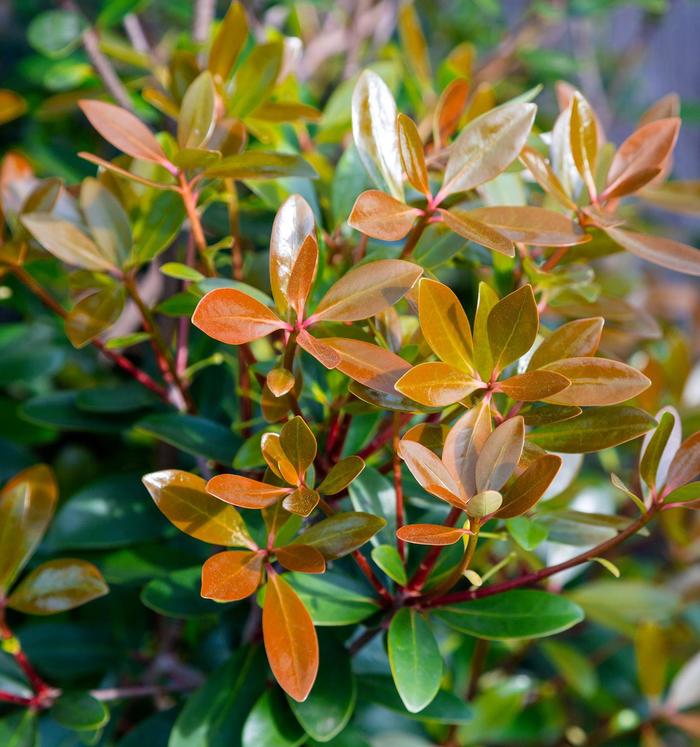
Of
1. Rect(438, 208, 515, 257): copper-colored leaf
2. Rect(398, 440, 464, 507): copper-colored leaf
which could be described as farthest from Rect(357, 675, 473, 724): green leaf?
Rect(438, 208, 515, 257): copper-colored leaf

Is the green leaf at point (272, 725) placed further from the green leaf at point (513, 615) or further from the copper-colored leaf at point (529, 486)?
the copper-colored leaf at point (529, 486)

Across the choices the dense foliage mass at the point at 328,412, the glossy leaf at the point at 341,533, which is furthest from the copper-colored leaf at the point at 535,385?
the glossy leaf at the point at 341,533

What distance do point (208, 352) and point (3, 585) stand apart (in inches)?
9.7

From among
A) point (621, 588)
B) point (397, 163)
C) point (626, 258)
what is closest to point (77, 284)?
point (397, 163)

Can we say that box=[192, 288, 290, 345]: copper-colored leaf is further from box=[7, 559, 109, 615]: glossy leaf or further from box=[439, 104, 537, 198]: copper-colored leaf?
box=[7, 559, 109, 615]: glossy leaf

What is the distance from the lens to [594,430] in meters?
0.45

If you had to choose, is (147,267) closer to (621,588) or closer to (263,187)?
(263,187)

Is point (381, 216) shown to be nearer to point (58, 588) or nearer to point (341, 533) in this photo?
point (341, 533)

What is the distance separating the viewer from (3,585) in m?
0.55

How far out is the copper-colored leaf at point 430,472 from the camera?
388 mm

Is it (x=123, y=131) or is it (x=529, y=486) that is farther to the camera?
(x=123, y=131)

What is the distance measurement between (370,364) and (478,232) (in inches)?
3.9

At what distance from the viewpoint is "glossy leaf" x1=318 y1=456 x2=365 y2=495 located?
41 cm

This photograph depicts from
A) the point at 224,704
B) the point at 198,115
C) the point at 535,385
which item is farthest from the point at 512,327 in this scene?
the point at 224,704
